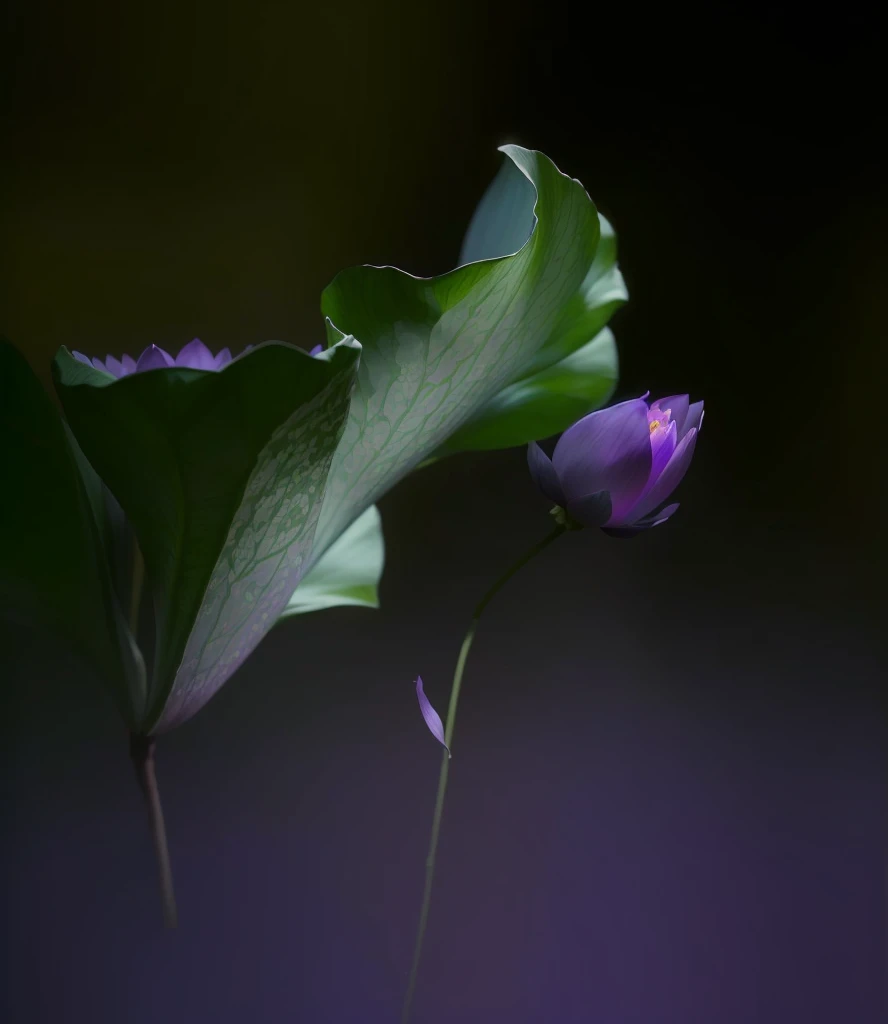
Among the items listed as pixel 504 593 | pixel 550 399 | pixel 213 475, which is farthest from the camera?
pixel 504 593

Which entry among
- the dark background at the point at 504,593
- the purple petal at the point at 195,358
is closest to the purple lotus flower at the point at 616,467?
the purple petal at the point at 195,358

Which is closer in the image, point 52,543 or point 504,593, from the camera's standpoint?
point 52,543

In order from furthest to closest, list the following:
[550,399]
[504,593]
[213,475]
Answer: [504,593] → [550,399] → [213,475]

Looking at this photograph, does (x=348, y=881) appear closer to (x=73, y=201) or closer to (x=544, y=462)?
(x=544, y=462)

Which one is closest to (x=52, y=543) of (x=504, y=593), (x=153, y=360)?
(x=153, y=360)

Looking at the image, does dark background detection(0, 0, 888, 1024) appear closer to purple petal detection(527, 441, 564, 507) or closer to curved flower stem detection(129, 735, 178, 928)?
curved flower stem detection(129, 735, 178, 928)

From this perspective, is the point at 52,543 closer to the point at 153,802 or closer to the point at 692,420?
the point at 153,802
